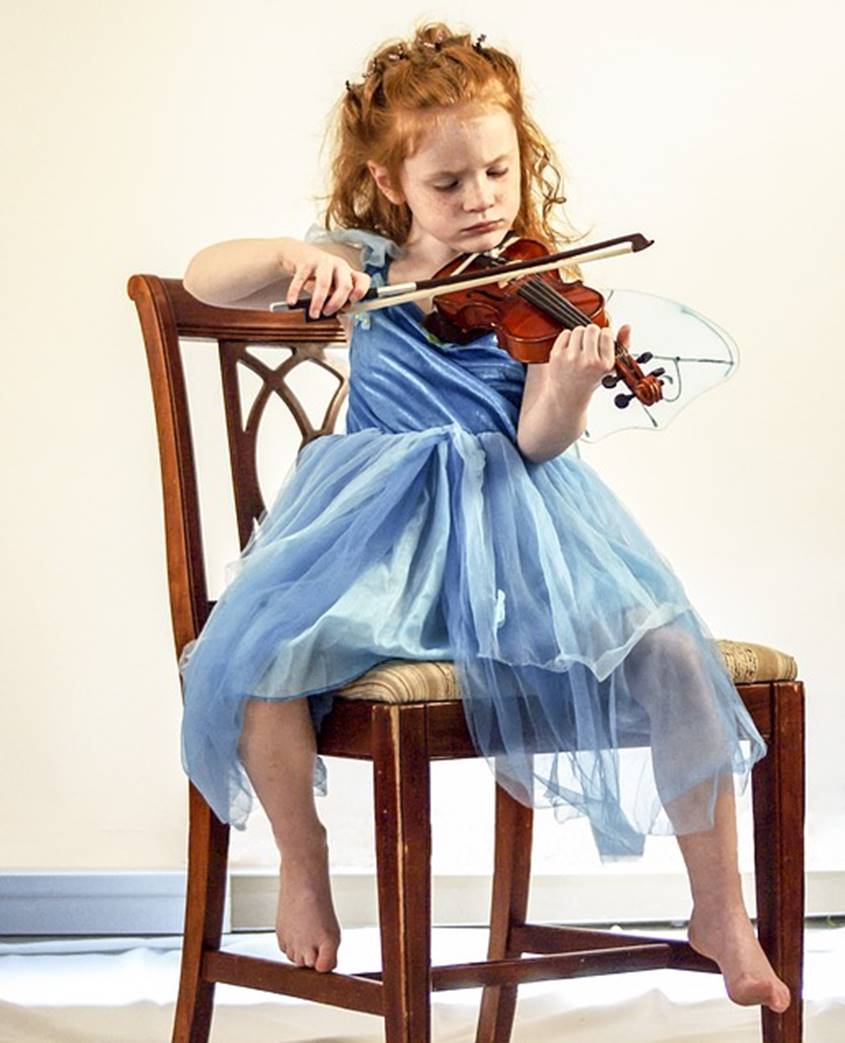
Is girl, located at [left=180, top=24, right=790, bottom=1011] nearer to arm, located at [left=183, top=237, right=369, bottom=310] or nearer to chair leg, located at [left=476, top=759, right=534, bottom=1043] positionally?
arm, located at [left=183, top=237, right=369, bottom=310]

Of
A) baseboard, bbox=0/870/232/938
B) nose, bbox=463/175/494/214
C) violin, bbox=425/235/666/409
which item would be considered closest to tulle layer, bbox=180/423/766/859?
violin, bbox=425/235/666/409

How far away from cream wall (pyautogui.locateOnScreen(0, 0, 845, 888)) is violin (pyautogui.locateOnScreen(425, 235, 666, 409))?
0.84 metres

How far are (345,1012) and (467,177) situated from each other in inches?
39.0

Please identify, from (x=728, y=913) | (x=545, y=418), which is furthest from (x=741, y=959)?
(x=545, y=418)

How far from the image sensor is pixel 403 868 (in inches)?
51.3

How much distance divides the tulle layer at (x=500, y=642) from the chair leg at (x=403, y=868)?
0.19 ft

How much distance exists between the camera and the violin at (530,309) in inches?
55.6

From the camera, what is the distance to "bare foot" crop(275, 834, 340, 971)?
4.63ft

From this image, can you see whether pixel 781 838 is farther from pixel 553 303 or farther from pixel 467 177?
pixel 467 177

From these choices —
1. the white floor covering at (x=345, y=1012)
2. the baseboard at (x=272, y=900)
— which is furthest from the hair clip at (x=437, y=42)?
the baseboard at (x=272, y=900)

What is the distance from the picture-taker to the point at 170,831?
7.55 feet

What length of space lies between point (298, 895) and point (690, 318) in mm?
632

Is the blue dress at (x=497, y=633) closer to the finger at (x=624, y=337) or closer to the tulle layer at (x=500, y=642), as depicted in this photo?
the tulle layer at (x=500, y=642)

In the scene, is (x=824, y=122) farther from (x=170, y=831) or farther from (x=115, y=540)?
(x=170, y=831)
